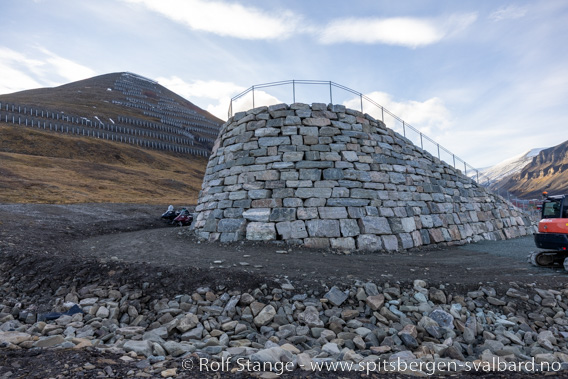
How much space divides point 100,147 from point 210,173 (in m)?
49.6

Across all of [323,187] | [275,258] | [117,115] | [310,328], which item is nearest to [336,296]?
[310,328]

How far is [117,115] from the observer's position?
78.9m

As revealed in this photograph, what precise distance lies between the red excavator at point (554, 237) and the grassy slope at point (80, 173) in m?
26.1

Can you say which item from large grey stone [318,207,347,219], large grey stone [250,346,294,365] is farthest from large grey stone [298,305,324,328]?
large grey stone [318,207,347,219]

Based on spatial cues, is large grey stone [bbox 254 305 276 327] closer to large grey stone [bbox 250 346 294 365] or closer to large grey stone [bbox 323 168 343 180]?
large grey stone [bbox 250 346 294 365]

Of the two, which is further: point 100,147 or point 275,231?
point 100,147

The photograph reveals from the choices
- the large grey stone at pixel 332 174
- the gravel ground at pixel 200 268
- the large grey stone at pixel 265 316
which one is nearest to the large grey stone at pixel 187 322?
the gravel ground at pixel 200 268

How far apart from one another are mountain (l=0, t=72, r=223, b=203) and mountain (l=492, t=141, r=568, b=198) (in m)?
55.1

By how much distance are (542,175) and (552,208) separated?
201 ft

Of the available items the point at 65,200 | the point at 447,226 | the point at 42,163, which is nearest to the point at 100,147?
the point at 42,163

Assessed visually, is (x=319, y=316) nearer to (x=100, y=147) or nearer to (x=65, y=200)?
(x=65, y=200)

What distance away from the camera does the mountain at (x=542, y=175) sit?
5288 centimetres

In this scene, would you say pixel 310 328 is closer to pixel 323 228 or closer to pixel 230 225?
pixel 323 228

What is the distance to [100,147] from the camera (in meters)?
54.1
